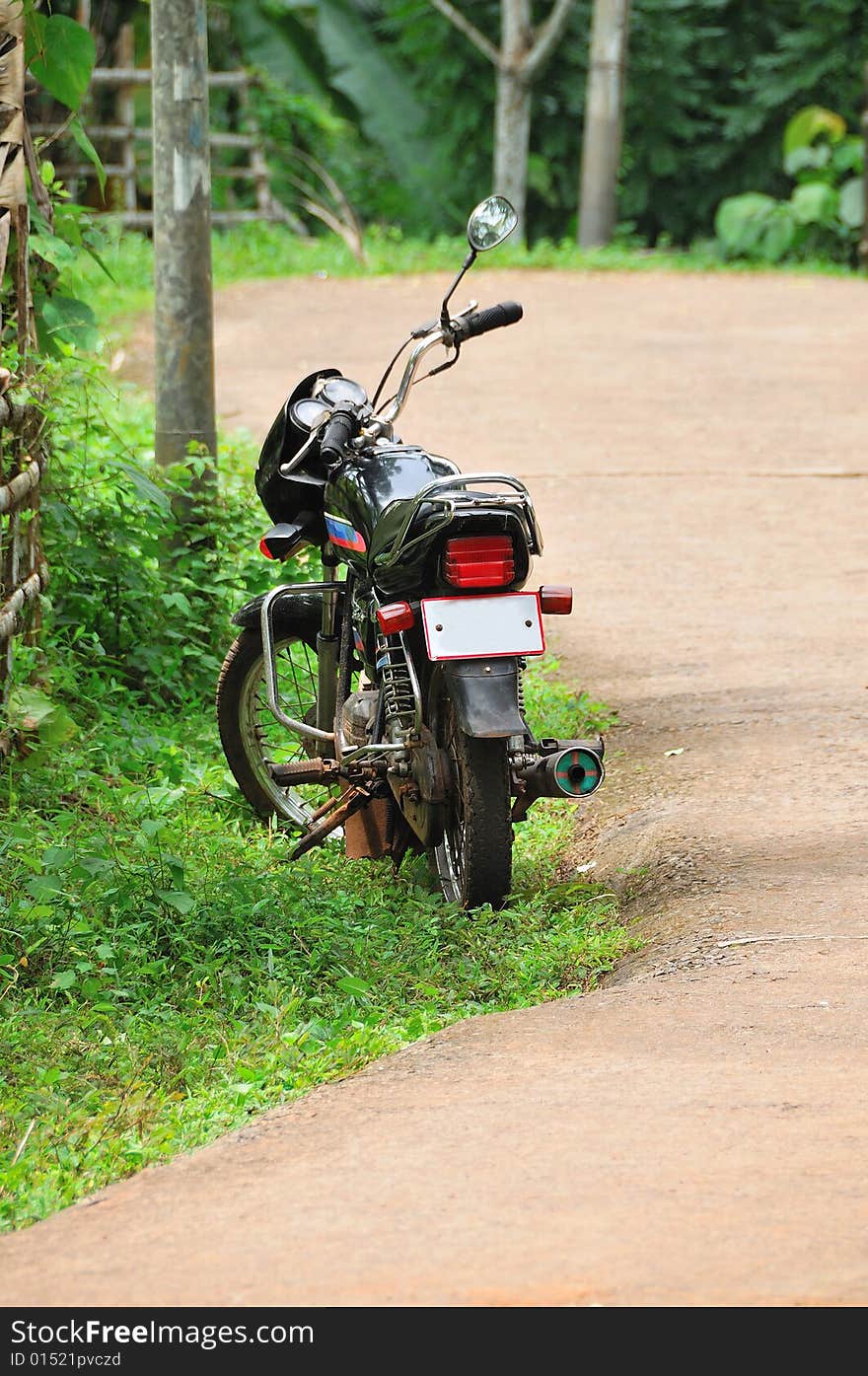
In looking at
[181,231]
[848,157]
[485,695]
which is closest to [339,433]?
[485,695]

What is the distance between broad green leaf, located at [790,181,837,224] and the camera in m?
17.2

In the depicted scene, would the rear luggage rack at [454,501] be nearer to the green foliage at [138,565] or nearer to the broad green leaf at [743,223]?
the green foliage at [138,565]

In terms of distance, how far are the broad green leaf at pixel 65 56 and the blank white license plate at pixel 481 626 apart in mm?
2156

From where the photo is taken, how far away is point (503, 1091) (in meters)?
3.12

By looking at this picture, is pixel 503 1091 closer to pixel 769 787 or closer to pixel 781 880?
pixel 781 880

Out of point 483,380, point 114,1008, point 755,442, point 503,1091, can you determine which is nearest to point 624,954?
point 503,1091

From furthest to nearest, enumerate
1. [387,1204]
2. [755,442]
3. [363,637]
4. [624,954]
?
[755,442], [363,637], [624,954], [387,1204]

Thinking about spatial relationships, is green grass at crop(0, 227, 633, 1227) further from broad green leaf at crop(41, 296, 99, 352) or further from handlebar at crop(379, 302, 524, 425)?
handlebar at crop(379, 302, 524, 425)

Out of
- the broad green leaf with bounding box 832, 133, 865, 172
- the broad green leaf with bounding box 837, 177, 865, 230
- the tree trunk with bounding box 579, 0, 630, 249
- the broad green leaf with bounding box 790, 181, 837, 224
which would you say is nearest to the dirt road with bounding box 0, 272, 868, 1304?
the broad green leaf with bounding box 837, 177, 865, 230

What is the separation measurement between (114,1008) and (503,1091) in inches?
36.2

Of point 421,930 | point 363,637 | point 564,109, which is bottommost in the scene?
point 421,930

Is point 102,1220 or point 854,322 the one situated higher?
point 854,322

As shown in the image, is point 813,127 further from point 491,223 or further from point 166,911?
point 166,911

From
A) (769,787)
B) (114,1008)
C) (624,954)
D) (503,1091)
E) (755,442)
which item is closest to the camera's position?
(503,1091)
